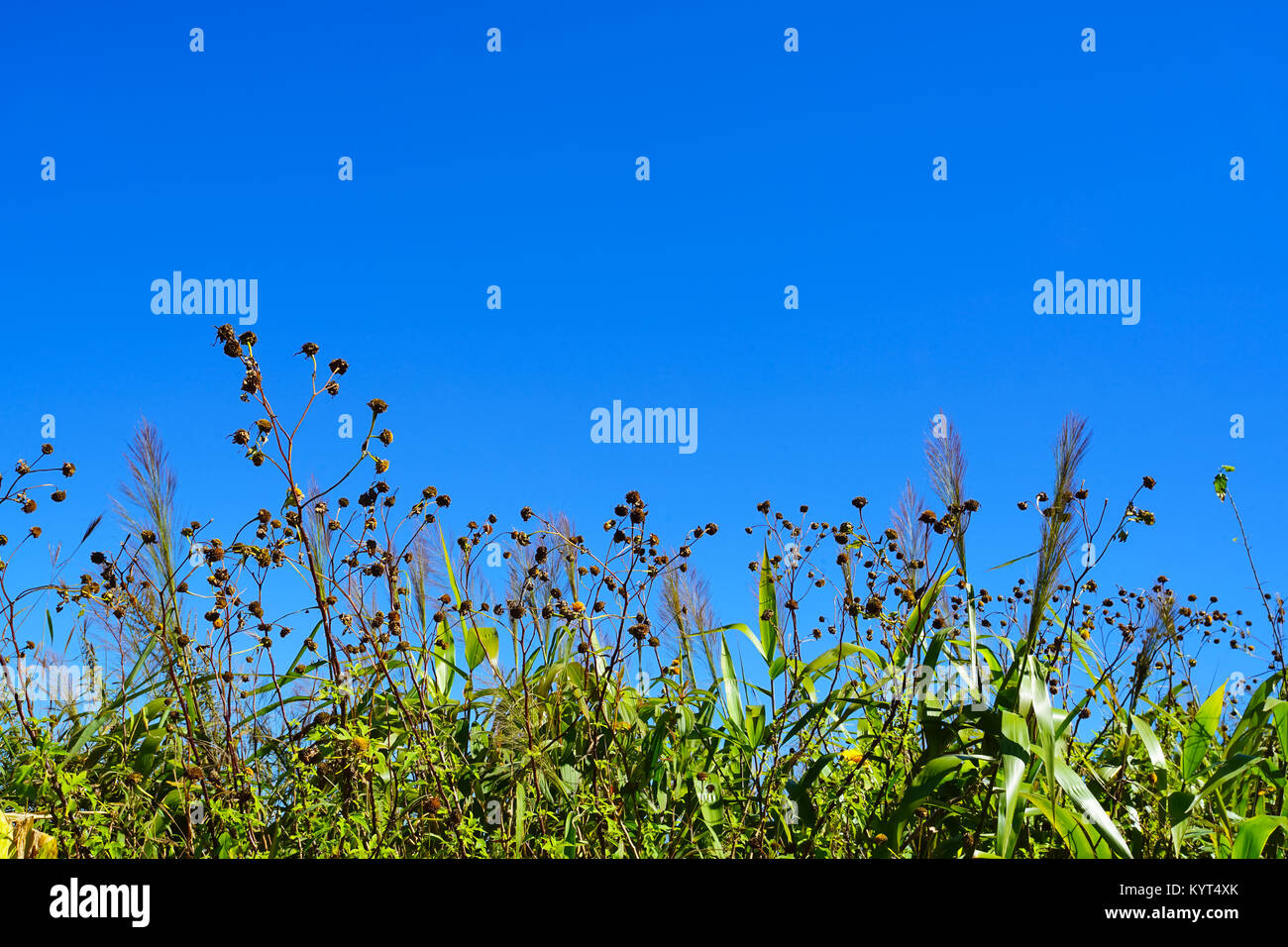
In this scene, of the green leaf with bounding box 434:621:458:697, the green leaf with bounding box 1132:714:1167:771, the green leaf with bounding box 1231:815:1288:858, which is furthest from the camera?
the green leaf with bounding box 434:621:458:697

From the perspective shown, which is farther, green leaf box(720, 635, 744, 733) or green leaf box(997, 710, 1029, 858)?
green leaf box(720, 635, 744, 733)

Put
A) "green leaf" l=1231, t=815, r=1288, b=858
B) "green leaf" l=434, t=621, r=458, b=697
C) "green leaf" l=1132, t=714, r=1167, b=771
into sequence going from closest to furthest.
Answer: "green leaf" l=1231, t=815, r=1288, b=858
"green leaf" l=1132, t=714, r=1167, b=771
"green leaf" l=434, t=621, r=458, b=697

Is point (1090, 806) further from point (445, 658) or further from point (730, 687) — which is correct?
point (445, 658)

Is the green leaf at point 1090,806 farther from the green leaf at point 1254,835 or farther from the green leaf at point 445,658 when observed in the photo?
the green leaf at point 445,658

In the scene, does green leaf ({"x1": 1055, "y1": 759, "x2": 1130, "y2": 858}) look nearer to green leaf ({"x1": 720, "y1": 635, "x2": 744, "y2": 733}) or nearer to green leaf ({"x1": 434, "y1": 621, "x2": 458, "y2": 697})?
green leaf ({"x1": 720, "y1": 635, "x2": 744, "y2": 733})

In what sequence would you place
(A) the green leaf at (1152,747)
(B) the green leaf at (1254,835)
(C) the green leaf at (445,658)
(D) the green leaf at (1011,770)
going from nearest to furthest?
(D) the green leaf at (1011,770)
(B) the green leaf at (1254,835)
(A) the green leaf at (1152,747)
(C) the green leaf at (445,658)

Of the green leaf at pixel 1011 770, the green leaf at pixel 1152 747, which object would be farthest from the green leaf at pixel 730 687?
the green leaf at pixel 1152 747

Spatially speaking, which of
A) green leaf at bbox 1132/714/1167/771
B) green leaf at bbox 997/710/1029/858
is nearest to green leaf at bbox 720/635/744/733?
green leaf at bbox 997/710/1029/858

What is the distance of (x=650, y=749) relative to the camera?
2.93 meters

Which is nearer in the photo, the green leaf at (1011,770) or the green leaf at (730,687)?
the green leaf at (1011,770)

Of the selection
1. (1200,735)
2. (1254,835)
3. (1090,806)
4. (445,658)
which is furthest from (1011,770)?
(445,658)

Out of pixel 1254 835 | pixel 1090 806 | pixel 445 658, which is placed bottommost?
pixel 1254 835

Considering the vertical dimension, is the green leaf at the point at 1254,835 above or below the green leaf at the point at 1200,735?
below

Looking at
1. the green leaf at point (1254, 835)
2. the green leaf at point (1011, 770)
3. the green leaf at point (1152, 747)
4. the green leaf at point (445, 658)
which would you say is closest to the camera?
the green leaf at point (1011, 770)
